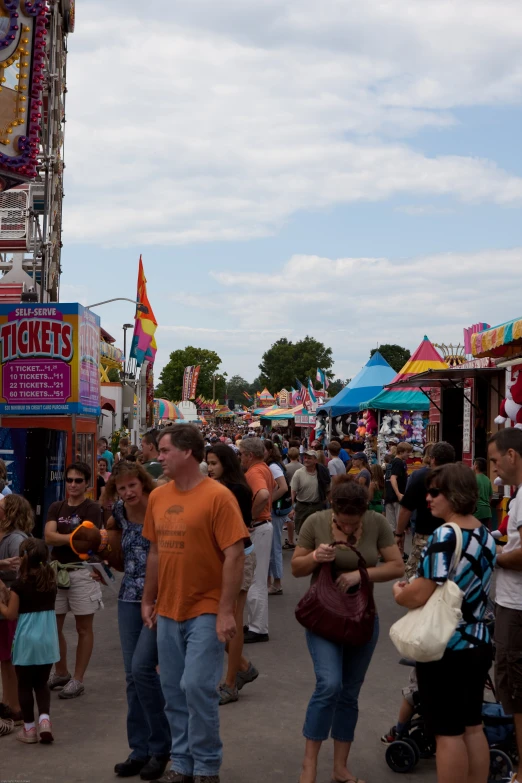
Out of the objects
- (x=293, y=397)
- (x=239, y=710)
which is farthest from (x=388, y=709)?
(x=293, y=397)

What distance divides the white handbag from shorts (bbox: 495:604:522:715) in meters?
0.96

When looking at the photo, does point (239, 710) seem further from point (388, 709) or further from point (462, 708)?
point (462, 708)

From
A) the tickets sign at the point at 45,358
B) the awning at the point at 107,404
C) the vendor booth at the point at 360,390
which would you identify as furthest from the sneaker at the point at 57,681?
the awning at the point at 107,404

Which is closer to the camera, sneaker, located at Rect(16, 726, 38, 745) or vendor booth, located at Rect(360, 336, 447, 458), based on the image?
sneaker, located at Rect(16, 726, 38, 745)

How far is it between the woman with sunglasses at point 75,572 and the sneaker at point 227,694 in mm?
1049

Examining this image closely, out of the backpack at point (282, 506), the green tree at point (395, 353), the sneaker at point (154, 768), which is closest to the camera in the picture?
the sneaker at point (154, 768)

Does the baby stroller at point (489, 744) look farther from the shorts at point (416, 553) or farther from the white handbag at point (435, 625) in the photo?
the shorts at point (416, 553)

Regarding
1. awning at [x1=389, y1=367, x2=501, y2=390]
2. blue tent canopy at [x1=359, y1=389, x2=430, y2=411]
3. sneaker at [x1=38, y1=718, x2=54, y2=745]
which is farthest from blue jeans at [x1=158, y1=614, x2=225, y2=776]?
blue tent canopy at [x1=359, y1=389, x2=430, y2=411]

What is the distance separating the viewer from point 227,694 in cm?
648

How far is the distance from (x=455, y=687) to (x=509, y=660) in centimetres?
88

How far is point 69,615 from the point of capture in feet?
32.8

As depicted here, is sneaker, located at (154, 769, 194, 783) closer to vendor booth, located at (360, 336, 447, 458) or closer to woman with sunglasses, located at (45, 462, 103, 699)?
woman with sunglasses, located at (45, 462, 103, 699)

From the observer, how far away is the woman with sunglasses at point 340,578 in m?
4.57

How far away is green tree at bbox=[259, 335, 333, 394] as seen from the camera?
10606 centimetres
